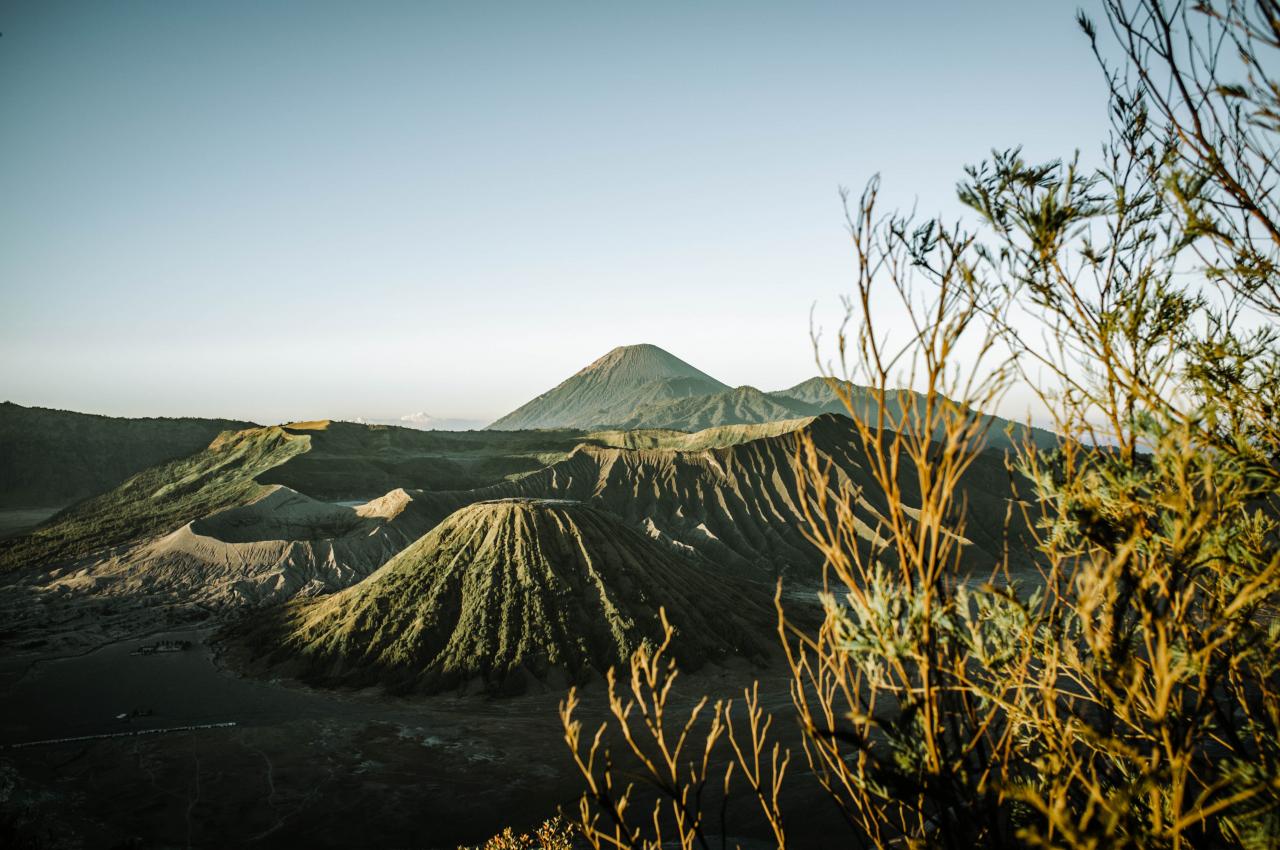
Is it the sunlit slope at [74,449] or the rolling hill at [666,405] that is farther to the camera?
the rolling hill at [666,405]

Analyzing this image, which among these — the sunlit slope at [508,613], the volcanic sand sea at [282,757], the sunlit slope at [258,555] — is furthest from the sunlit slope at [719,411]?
the volcanic sand sea at [282,757]

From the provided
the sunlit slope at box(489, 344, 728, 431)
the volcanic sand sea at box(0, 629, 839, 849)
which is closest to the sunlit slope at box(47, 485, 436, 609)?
the volcanic sand sea at box(0, 629, 839, 849)

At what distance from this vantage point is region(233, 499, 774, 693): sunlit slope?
26.7 meters

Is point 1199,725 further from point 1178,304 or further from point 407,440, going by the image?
point 407,440

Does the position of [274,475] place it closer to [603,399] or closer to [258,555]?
[258,555]

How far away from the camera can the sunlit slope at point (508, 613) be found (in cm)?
2669

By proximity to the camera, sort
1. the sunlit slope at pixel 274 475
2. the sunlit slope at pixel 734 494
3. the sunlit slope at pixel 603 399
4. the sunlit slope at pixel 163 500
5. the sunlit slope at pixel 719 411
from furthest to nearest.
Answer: the sunlit slope at pixel 603 399, the sunlit slope at pixel 719 411, the sunlit slope at pixel 274 475, the sunlit slope at pixel 734 494, the sunlit slope at pixel 163 500

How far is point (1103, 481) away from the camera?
443 centimetres

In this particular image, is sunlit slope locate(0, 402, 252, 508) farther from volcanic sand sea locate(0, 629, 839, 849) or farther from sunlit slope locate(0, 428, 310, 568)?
volcanic sand sea locate(0, 629, 839, 849)

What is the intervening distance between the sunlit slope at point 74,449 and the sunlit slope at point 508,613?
2327 inches

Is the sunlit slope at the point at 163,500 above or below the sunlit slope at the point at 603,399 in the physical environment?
below

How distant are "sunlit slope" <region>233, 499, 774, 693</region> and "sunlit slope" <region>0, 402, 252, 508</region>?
5911cm

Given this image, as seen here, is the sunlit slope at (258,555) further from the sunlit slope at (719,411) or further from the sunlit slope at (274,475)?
the sunlit slope at (719,411)

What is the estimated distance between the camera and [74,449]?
82.6 m
